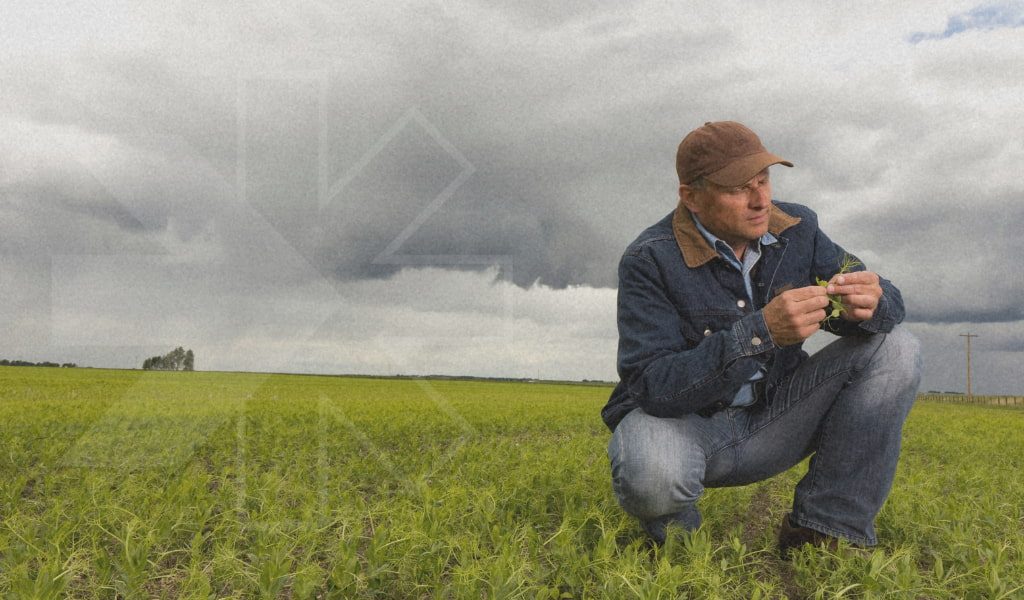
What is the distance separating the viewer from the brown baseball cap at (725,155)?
279cm

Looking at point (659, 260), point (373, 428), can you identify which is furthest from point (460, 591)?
point (373, 428)

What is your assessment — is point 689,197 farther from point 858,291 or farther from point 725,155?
point 858,291

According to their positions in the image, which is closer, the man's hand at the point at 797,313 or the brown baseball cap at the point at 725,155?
the man's hand at the point at 797,313

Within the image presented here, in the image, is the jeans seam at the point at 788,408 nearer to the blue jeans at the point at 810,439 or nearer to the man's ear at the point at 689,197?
the blue jeans at the point at 810,439

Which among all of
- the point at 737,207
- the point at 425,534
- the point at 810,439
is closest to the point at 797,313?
the point at 737,207

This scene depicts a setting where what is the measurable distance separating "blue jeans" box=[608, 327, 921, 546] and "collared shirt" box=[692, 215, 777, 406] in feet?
0.32

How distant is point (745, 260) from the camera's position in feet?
10.4

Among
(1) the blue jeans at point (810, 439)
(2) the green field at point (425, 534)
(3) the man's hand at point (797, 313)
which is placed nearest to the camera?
(3) the man's hand at point (797, 313)

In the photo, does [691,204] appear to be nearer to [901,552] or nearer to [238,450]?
[901,552]

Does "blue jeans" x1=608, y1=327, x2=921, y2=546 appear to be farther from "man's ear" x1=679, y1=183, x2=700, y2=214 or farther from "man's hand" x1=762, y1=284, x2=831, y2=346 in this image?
"man's ear" x1=679, y1=183, x2=700, y2=214

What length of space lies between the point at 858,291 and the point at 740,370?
1.98ft

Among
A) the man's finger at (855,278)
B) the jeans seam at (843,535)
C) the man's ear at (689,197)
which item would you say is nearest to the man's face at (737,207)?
the man's ear at (689,197)

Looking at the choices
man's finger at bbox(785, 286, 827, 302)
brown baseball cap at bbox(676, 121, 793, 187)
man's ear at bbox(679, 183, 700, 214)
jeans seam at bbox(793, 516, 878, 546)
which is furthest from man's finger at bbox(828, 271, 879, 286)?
jeans seam at bbox(793, 516, 878, 546)

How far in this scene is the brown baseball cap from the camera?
2.79 meters
